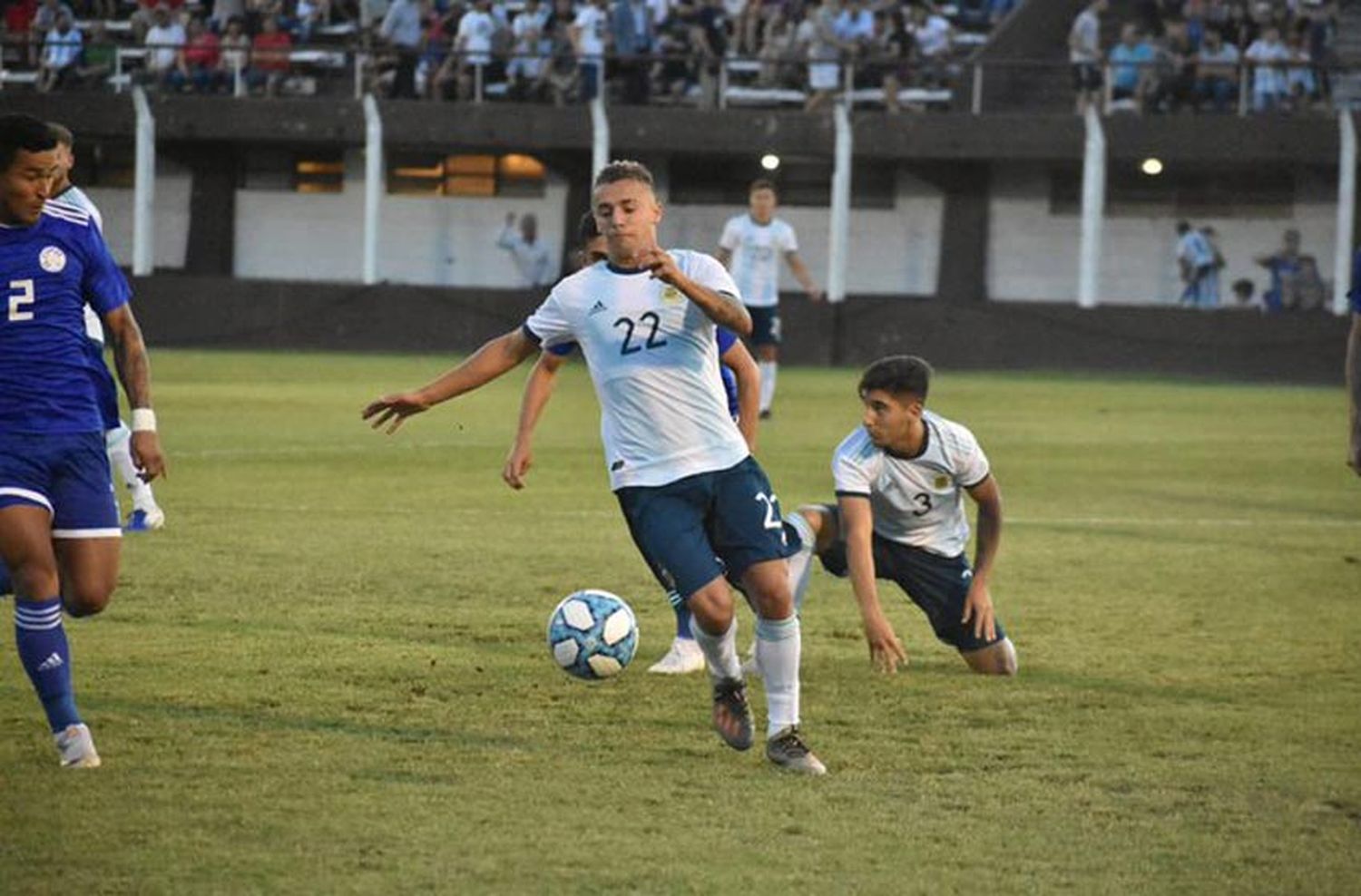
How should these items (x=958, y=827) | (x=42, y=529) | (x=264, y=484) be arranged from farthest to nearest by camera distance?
(x=264, y=484) → (x=42, y=529) → (x=958, y=827)

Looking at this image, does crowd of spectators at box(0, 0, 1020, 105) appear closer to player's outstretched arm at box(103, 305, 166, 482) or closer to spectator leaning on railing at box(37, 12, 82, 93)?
spectator leaning on railing at box(37, 12, 82, 93)

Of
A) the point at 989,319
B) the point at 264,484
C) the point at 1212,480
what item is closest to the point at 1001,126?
the point at 989,319

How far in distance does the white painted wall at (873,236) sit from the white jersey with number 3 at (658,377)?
3809 cm

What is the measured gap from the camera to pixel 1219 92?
40938 millimetres

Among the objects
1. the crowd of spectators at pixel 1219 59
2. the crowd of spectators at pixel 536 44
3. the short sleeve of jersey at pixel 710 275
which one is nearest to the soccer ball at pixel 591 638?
the short sleeve of jersey at pixel 710 275

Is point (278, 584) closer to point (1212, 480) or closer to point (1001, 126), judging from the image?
point (1212, 480)

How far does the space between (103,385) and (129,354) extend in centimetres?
19

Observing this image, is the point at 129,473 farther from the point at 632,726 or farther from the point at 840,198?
the point at 840,198

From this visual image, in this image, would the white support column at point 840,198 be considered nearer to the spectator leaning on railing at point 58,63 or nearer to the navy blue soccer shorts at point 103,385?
the spectator leaning on railing at point 58,63

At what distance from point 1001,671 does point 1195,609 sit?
2.55 metres

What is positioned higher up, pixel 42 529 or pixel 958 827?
pixel 42 529

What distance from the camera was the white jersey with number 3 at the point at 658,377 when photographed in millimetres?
8125

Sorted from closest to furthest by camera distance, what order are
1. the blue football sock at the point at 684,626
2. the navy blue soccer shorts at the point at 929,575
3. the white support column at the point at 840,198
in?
the blue football sock at the point at 684,626 → the navy blue soccer shorts at the point at 929,575 → the white support column at the point at 840,198

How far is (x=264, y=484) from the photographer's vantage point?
59.3ft
